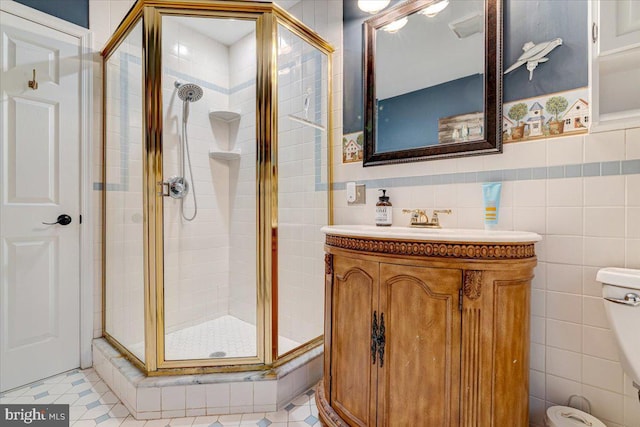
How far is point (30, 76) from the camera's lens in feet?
5.48

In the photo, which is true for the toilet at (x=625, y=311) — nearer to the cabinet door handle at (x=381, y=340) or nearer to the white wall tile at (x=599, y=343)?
the white wall tile at (x=599, y=343)

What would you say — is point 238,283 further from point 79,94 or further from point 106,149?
point 79,94

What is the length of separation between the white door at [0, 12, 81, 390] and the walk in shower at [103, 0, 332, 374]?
0.19 m

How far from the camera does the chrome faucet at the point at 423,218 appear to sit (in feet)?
4.74

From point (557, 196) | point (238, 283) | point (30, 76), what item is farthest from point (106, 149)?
point (557, 196)

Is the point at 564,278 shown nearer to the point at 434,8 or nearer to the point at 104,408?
the point at 434,8

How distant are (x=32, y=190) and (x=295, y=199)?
149 centimetres

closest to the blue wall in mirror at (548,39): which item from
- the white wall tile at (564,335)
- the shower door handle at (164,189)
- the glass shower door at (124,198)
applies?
the white wall tile at (564,335)

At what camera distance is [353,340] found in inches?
47.9

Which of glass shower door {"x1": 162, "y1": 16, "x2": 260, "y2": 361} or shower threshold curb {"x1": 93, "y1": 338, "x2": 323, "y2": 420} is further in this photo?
glass shower door {"x1": 162, "y1": 16, "x2": 260, "y2": 361}

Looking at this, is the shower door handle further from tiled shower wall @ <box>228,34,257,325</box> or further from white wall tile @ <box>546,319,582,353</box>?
white wall tile @ <box>546,319,582,353</box>

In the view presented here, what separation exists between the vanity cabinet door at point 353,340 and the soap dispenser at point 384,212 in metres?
0.41

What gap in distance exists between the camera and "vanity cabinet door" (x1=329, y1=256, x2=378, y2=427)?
115 cm
